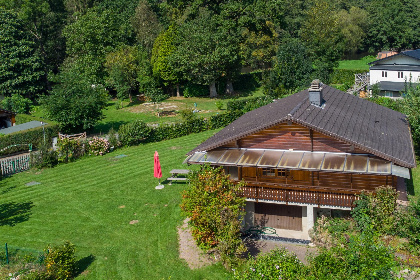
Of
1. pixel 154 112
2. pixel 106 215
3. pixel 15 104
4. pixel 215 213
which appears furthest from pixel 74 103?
pixel 215 213

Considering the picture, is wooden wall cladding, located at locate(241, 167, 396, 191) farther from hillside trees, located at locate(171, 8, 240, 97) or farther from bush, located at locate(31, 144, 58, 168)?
hillside trees, located at locate(171, 8, 240, 97)

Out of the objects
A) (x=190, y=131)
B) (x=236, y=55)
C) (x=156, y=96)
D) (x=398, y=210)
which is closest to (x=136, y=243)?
(x=398, y=210)

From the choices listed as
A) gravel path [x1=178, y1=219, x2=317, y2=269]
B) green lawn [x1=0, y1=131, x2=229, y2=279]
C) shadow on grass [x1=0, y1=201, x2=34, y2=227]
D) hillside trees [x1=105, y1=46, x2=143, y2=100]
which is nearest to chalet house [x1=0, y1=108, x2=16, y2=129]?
hillside trees [x1=105, y1=46, x2=143, y2=100]

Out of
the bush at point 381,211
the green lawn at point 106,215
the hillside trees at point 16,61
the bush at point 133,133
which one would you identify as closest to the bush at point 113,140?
the bush at point 133,133

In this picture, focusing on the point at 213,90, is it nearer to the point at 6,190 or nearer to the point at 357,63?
the point at 6,190

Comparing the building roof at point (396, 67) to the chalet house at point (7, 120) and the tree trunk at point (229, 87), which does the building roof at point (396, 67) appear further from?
the chalet house at point (7, 120)

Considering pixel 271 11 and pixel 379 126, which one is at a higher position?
pixel 271 11

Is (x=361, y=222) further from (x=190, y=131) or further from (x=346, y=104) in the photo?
(x=190, y=131)
